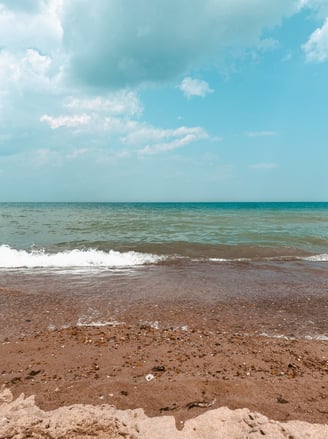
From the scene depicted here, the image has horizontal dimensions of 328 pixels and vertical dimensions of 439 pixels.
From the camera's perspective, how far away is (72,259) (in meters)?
12.3

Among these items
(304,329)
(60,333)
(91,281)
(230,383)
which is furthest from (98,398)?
(91,281)

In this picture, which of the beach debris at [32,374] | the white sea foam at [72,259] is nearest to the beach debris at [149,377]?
the beach debris at [32,374]

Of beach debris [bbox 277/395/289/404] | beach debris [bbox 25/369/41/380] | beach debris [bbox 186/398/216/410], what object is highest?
beach debris [bbox 277/395/289/404]

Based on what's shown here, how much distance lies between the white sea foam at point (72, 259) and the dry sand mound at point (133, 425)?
8.53 m

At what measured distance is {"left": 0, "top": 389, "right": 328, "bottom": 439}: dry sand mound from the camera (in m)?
2.71

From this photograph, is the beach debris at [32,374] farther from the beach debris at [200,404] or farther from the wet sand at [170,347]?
the beach debris at [200,404]

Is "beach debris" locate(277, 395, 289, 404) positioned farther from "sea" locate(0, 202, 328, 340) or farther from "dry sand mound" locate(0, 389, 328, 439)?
"sea" locate(0, 202, 328, 340)

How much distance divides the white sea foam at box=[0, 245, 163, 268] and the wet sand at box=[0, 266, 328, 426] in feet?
11.1

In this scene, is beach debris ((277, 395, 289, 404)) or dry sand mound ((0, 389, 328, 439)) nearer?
dry sand mound ((0, 389, 328, 439))

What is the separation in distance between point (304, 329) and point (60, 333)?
473 cm

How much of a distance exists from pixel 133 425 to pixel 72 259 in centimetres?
1025

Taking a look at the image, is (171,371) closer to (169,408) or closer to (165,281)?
(169,408)

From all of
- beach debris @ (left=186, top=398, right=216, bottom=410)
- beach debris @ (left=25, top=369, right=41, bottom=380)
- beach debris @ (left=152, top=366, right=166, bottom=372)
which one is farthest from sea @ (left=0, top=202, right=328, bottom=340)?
beach debris @ (left=186, top=398, right=216, bottom=410)

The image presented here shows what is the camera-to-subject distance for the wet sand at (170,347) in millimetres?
3289
